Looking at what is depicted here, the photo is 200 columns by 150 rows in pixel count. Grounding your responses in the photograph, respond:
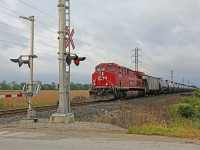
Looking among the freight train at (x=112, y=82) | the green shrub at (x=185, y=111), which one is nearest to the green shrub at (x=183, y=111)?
the green shrub at (x=185, y=111)

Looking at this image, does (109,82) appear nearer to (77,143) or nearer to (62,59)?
(62,59)

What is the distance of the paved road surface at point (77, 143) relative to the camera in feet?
26.8

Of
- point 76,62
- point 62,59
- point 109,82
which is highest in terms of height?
point 62,59

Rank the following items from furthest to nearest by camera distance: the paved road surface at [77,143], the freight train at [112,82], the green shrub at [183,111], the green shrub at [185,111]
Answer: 1. the freight train at [112,82]
2. the green shrub at [185,111]
3. the green shrub at [183,111]
4. the paved road surface at [77,143]

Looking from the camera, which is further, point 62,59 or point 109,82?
point 109,82

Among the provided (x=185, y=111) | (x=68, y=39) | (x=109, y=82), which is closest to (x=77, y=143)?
(x=68, y=39)

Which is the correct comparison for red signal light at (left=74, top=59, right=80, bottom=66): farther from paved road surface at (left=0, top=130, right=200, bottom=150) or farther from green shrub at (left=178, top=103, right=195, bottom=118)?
green shrub at (left=178, top=103, right=195, bottom=118)

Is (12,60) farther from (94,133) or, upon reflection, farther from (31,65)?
(94,133)

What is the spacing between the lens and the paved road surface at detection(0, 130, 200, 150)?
A: 26.8 feet

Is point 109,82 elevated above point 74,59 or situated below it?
below

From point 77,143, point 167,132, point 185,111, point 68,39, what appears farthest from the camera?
point 185,111

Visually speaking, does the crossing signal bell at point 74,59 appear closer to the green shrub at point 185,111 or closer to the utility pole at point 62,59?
the utility pole at point 62,59

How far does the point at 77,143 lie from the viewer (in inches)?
345

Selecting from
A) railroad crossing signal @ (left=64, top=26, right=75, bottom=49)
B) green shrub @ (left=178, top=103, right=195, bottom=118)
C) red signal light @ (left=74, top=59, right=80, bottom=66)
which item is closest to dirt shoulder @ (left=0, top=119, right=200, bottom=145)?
red signal light @ (left=74, top=59, right=80, bottom=66)
